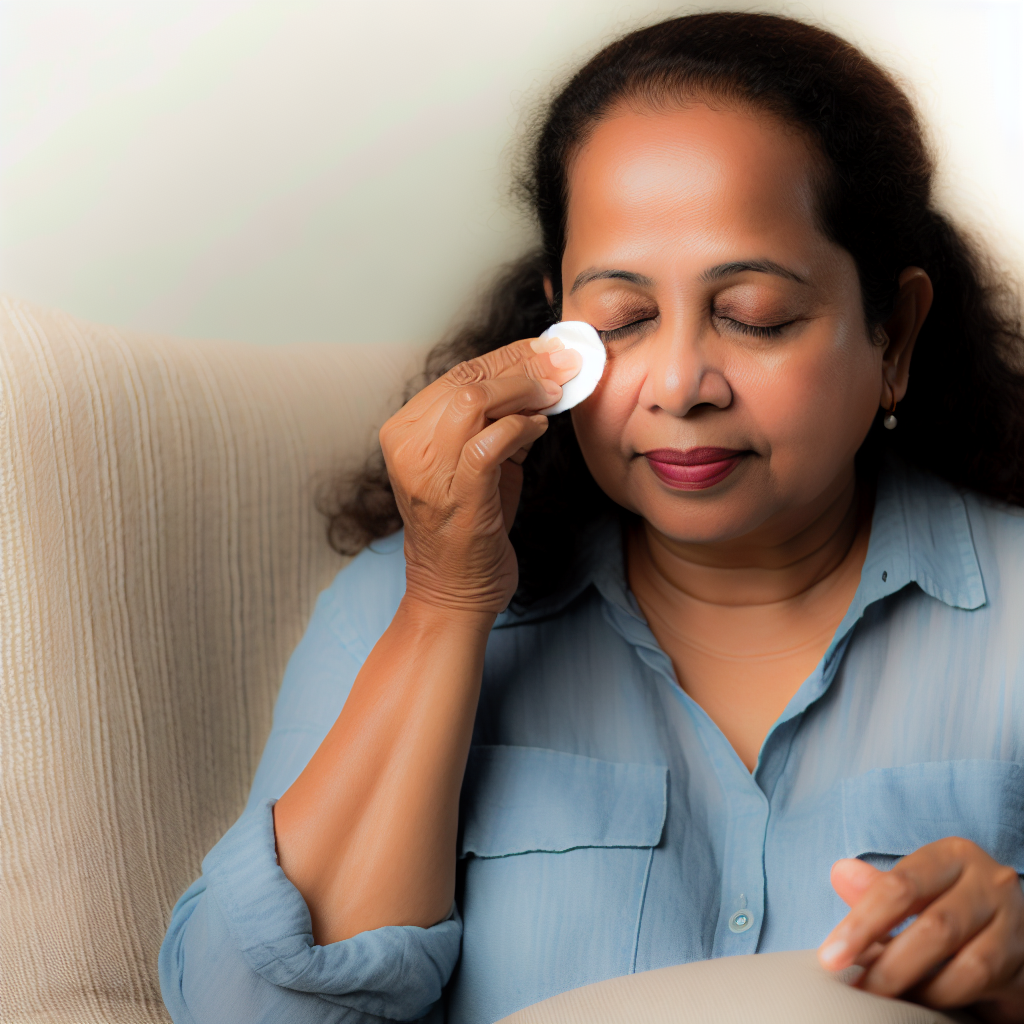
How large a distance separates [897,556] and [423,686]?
659mm

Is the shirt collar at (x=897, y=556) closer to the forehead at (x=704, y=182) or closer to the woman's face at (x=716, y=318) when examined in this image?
the woman's face at (x=716, y=318)

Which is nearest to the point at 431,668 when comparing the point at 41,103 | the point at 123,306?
the point at 123,306

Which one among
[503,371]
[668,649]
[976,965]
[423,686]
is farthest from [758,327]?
[976,965]

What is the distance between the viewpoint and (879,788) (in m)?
1.21

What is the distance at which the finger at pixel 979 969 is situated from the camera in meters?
0.91

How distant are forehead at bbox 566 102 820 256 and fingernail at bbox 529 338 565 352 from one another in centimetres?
13

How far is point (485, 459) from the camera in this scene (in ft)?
3.77

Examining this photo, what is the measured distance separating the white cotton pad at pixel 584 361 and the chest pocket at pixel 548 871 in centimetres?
46

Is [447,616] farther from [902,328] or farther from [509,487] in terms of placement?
[902,328]

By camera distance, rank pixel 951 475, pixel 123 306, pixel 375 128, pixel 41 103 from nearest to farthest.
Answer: pixel 951 475 < pixel 41 103 < pixel 123 306 < pixel 375 128

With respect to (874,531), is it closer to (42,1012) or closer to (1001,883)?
(1001,883)

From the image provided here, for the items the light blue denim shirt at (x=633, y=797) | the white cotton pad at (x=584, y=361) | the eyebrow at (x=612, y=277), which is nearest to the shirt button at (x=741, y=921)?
the light blue denim shirt at (x=633, y=797)

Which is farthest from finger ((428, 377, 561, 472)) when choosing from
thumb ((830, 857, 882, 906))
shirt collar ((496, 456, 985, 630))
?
thumb ((830, 857, 882, 906))

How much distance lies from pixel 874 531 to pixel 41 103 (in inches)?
68.1
